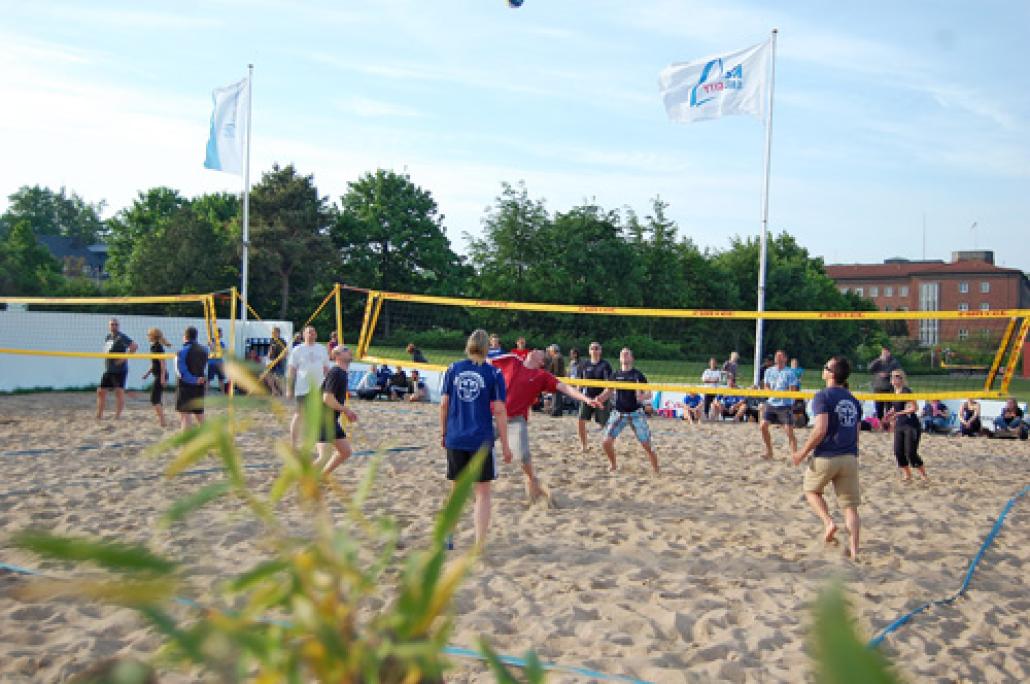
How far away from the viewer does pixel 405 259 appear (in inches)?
1828

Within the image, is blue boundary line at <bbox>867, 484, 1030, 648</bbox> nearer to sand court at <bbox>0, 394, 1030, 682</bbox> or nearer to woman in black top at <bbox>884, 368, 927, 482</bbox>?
sand court at <bbox>0, 394, 1030, 682</bbox>

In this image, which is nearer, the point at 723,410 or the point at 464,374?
the point at 464,374

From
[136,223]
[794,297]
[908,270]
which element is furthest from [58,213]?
[908,270]

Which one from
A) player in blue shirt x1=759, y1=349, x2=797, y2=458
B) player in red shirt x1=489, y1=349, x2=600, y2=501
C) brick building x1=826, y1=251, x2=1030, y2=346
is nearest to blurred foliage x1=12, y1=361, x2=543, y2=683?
player in red shirt x1=489, y1=349, x2=600, y2=501

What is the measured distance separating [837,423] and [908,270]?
87924 mm

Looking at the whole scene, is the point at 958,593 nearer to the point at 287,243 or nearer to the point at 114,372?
the point at 114,372

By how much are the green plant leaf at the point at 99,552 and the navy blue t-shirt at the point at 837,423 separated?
585 cm

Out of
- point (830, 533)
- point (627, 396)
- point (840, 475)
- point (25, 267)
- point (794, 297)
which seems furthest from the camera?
point (794, 297)

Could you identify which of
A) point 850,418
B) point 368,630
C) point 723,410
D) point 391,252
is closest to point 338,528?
point 368,630

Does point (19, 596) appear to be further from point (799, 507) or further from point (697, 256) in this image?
point (697, 256)

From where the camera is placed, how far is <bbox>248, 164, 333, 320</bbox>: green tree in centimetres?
4084

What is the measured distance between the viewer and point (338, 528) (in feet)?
2.13

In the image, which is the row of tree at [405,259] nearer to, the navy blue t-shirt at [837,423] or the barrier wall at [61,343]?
the barrier wall at [61,343]

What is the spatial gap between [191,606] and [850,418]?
19.5ft
